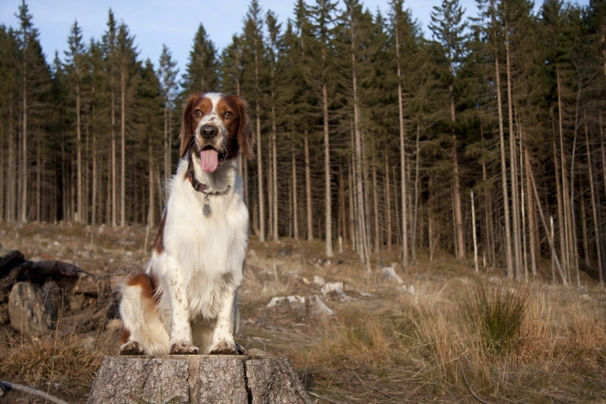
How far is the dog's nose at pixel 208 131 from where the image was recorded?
3.33 meters

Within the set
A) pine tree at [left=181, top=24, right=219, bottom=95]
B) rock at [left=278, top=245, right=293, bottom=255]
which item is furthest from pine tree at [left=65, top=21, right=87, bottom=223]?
rock at [left=278, top=245, right=293, bottom=255]

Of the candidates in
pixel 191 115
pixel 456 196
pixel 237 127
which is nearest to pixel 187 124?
pixel 191 115

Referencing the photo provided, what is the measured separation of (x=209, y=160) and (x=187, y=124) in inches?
21.3

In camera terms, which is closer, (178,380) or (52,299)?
(178,380)

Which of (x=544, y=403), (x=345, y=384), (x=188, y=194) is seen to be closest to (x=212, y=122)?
(x=188, y=194)

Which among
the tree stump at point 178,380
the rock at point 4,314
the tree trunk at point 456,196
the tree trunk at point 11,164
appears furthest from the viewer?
the tree trunk at point 11,164

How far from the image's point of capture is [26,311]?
242 inches

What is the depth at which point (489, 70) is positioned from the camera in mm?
25141

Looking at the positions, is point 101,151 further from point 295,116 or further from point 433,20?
point 433,20

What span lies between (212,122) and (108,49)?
40.2 m

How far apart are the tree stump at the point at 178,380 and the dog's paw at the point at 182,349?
159 millimetres

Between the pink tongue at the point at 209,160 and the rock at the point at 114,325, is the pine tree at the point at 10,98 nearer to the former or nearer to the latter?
the rock at the point at 114,325

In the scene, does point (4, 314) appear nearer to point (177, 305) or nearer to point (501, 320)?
point (177, 305)

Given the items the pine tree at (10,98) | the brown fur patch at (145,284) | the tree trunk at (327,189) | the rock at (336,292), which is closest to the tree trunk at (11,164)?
the pine tree at (10,98)
